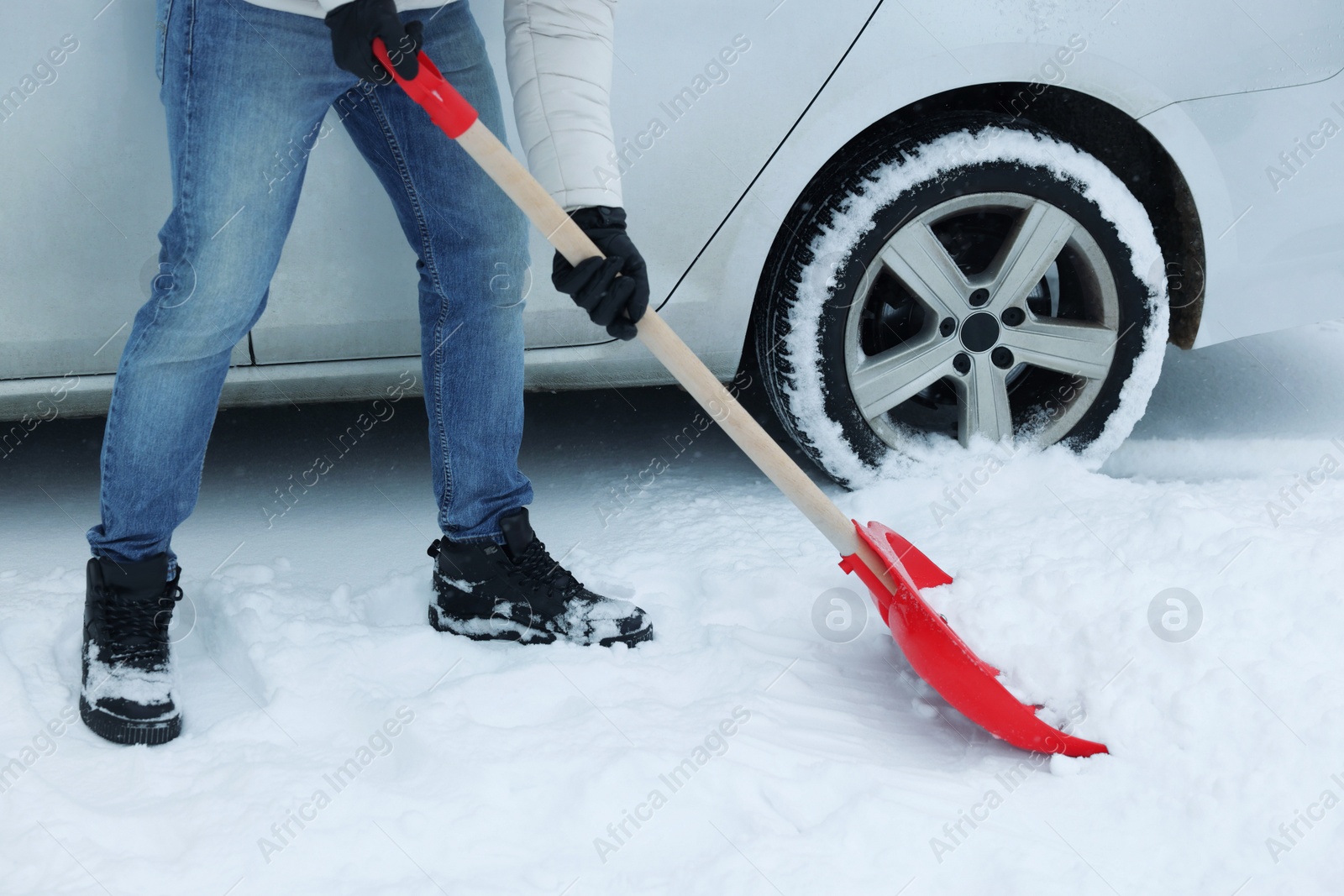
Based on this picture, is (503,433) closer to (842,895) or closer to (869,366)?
(869,366)

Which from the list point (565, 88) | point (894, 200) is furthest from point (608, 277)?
point (894, 200)

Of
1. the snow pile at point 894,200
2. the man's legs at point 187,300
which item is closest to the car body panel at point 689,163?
the snow pile at point 894,200

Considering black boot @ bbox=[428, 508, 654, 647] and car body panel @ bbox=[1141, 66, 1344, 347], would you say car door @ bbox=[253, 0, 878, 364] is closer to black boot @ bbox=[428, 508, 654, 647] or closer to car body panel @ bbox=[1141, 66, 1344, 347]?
black boot @ bbox=[428, 508, 654, 647]

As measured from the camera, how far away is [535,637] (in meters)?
1.75

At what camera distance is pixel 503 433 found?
1.74 m

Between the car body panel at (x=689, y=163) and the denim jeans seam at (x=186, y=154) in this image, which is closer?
the denim jeans seam at (x=186, y=154)

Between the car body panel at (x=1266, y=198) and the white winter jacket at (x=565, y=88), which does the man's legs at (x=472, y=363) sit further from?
the car body panel at (x=1266, y=198)

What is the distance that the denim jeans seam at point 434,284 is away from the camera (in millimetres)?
1553

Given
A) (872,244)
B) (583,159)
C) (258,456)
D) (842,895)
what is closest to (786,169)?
(872,244)

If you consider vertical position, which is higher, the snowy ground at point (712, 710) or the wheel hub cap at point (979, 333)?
the wheel hub cap at point (979, 333)

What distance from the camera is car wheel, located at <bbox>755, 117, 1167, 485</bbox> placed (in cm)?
198

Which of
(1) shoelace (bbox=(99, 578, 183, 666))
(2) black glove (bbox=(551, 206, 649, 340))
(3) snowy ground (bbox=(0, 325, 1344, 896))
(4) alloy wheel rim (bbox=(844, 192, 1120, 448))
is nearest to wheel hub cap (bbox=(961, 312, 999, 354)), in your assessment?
(4) alloy wheel rim (bbox=(844, 192, 1120, 448))

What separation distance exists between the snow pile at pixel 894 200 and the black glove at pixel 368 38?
93cm

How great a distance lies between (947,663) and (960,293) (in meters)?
0.84
